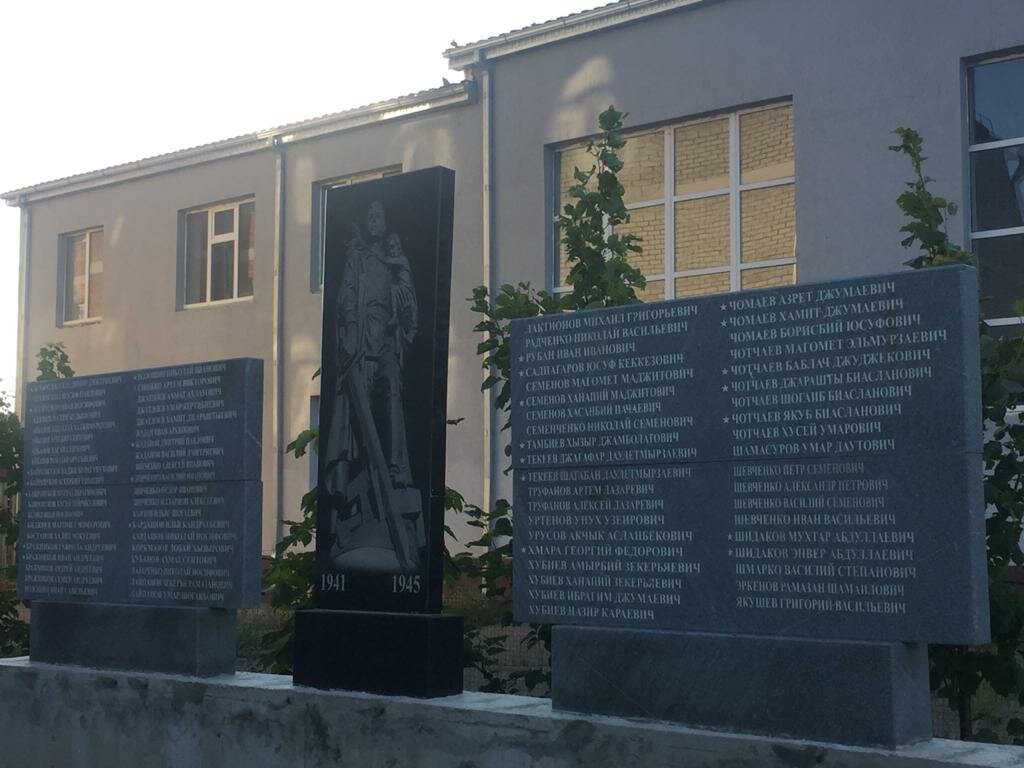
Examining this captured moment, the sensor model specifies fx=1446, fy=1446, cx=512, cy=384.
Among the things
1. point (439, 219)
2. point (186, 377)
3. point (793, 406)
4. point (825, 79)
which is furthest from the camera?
point (825, 79)

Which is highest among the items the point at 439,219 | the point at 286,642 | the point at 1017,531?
the point at 439,219

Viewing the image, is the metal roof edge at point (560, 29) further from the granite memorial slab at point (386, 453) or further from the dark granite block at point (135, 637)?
the dark granite block at point (135, 637)

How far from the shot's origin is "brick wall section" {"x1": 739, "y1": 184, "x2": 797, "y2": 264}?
15.7 m

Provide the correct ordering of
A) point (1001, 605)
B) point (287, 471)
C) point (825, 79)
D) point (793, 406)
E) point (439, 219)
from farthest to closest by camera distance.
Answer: point (287, 471)
point (825, 79)
point (439, 219)
point (1001, 605)
point (793, 406)

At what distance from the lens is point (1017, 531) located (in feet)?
19.7

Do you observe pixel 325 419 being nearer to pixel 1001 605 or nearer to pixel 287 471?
pixel 1001 605

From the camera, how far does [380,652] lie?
256 inches

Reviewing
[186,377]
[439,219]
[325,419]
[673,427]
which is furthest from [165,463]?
[673,427]

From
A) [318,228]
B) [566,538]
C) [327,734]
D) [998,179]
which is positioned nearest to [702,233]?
[998,179]

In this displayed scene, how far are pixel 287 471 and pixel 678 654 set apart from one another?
15636mm

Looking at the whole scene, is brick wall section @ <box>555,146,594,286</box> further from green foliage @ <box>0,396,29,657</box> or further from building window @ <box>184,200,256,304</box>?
Answer: green foliage @ <box>0,396,29,657</box>

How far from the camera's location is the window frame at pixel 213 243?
71.8 ft

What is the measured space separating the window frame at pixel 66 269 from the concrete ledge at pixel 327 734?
16.9m

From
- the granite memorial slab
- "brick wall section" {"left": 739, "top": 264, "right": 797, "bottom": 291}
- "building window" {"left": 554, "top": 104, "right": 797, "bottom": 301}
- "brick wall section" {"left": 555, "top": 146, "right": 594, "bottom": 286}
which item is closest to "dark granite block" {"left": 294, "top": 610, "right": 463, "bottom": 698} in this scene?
the granite memorial slab
